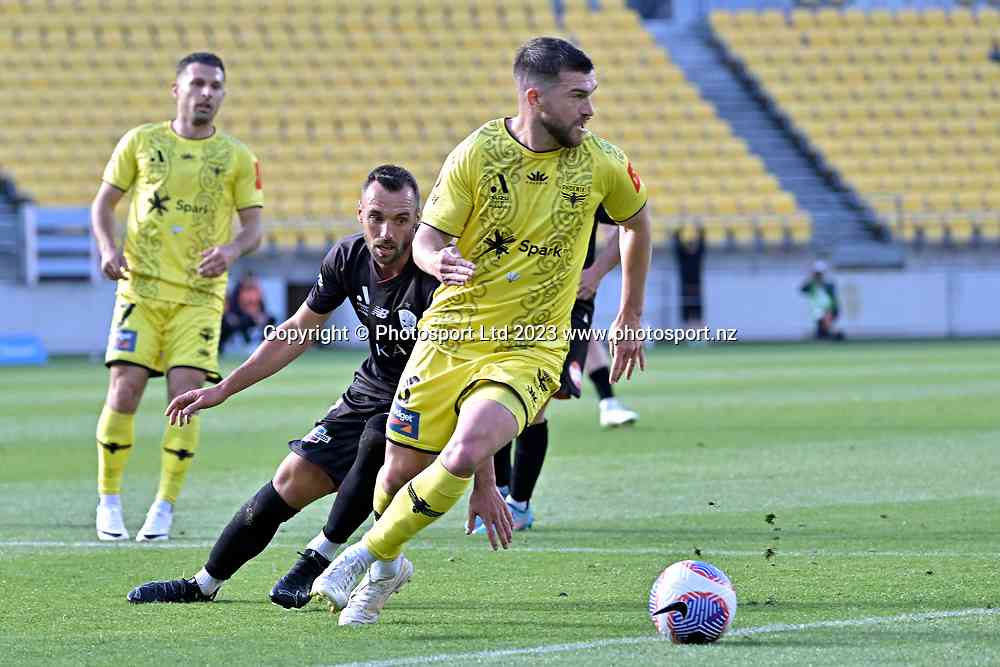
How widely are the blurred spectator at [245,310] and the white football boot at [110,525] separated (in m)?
16.2

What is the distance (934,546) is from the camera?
6660 millimetres

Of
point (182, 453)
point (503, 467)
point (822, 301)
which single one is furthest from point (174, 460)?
point (822, 301)

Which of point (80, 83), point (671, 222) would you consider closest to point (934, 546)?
point (671, 222)

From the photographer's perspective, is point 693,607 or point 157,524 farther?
point 157,524

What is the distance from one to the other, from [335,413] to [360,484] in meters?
0.30

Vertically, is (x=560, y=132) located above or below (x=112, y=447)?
above

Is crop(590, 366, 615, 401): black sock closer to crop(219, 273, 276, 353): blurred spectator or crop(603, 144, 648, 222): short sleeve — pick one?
crop(603, 144, 648, 222): short sleeve

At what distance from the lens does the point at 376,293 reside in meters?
5.62

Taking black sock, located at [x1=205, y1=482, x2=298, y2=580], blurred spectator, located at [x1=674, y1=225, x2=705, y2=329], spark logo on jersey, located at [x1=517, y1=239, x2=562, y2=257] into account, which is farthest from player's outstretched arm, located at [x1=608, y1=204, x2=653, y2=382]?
blurred spectator, located at [x1=674, y1=225, x2=705, y2=329]

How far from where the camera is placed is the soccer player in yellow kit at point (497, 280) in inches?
203

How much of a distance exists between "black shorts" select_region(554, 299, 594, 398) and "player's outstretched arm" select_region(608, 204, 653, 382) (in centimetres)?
248

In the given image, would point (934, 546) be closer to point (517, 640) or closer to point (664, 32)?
point (517, 640)

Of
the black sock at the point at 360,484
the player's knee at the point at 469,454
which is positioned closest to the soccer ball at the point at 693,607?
the player's knee at the point at 469,454

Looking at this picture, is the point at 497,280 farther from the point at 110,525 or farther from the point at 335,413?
the point at 110,525
